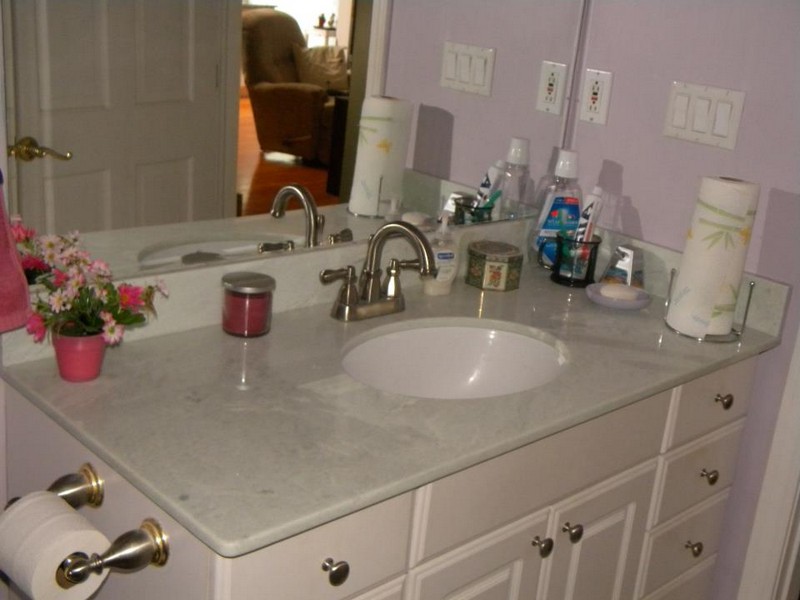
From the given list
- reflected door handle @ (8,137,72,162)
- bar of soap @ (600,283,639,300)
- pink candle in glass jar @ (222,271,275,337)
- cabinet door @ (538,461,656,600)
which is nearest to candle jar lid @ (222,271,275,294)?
pink candle in glass jar @ (222,271,275,337)

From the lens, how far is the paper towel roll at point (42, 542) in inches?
44.7

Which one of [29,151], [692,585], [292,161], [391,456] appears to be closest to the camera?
[391,456]

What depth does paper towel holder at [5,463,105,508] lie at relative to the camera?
1261 millimetres

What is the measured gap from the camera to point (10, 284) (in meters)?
1.22

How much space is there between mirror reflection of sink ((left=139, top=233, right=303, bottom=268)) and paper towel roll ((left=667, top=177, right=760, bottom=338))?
2.34 ft

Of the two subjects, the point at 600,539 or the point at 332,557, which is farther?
the point at 600,539

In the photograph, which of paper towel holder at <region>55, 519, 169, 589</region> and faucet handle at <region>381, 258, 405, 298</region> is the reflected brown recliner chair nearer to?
faucet handle at <region>381, 258, 405, 298</region>

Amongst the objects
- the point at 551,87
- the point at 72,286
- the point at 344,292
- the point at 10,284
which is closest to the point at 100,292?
the point at 72,286

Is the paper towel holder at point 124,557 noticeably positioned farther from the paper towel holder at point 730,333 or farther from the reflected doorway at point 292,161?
the paper towel holder at point 730,333

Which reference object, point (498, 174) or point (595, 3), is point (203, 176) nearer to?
point (498, 174)

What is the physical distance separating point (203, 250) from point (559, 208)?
78 centimetres

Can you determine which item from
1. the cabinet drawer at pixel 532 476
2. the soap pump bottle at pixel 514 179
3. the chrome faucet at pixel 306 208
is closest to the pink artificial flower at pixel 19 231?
the chrome faucet at pixel 306 208

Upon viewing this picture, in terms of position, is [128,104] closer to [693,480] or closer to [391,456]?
[391,456]

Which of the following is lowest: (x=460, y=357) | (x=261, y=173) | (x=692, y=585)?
(x=692, y=585)
